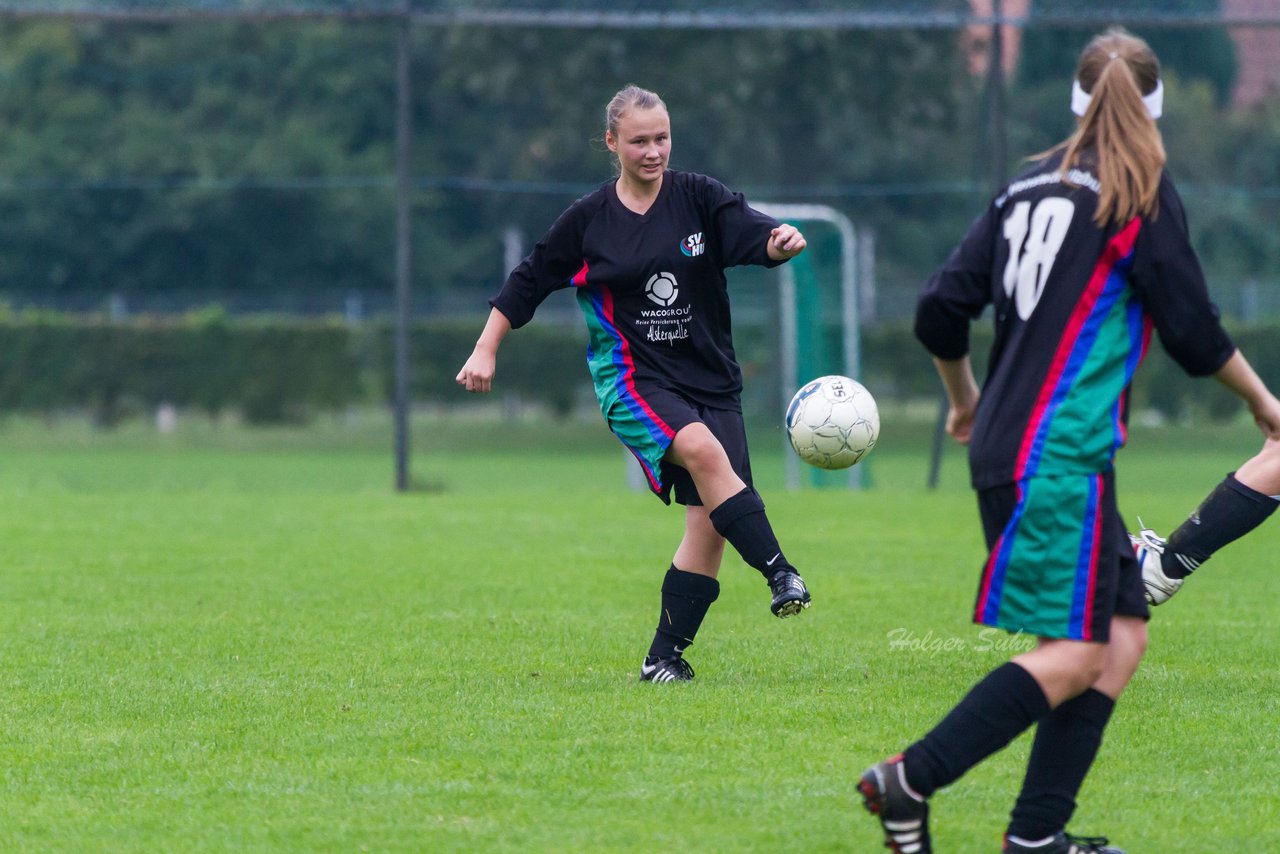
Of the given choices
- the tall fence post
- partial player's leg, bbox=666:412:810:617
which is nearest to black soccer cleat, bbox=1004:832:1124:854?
partial player's leg, bbox=666:412:810:617

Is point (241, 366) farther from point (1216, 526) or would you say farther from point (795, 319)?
point (1216, 526)

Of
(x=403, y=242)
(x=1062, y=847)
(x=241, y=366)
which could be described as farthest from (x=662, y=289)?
(x=241, y=366)

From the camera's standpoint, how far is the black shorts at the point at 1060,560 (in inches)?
124

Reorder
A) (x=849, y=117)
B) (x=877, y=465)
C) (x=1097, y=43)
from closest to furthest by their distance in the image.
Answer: (x=1097, y=43), (x=877, y=465), (x=849, y=117)

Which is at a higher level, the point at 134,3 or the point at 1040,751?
the point at 134,3

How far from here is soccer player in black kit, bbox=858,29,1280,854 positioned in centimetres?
315

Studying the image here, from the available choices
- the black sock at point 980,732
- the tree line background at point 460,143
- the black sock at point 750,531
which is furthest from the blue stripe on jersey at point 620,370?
the tree line background at point 460,143

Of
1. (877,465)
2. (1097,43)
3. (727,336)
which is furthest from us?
(877,465)

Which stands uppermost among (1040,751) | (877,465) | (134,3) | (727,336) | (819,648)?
(134,3)

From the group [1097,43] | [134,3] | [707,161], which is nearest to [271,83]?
[707,161]

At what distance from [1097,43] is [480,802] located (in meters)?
2.07

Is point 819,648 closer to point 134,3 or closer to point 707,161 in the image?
point 134,3

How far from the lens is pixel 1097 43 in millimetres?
3279

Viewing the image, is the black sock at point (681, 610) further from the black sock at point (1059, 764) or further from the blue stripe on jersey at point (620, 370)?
the black sock at point (1059, 764)
